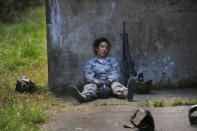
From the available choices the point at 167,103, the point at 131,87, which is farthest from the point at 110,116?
the point at 167,103

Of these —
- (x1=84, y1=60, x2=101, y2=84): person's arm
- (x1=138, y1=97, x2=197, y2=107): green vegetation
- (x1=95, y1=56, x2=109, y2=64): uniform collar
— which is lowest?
(x1=138, y1=97, x2=197, y2=107): green vegetation

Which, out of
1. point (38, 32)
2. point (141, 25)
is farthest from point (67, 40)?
point (38, 32)

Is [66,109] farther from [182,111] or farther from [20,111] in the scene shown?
[182,111]

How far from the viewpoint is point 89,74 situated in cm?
723

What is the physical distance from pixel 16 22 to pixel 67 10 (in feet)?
27.4

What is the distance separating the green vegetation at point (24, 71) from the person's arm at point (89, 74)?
0.76 m

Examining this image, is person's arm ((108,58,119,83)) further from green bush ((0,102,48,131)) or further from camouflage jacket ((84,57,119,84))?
green bush ((0,102,48,131))

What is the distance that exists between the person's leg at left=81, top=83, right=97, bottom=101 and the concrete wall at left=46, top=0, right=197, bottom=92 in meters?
0.53

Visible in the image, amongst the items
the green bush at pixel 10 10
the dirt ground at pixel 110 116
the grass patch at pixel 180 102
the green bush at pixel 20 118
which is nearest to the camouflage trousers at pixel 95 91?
the dirt ground at pixel 110 116

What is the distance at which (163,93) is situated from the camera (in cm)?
726

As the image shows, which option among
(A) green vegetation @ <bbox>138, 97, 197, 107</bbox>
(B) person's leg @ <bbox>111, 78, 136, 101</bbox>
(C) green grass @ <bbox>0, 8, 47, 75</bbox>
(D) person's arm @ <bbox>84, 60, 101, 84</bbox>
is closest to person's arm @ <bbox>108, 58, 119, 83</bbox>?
(B) person's leg @ <bbox>111, 78, 136, 101</bbox>

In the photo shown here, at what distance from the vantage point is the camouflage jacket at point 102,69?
7234 mm

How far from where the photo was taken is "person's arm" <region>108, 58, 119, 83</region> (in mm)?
7227

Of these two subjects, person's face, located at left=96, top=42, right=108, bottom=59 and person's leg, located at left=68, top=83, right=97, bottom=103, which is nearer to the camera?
person's leg, located at left=68, top=83, right=97, bottom=103
